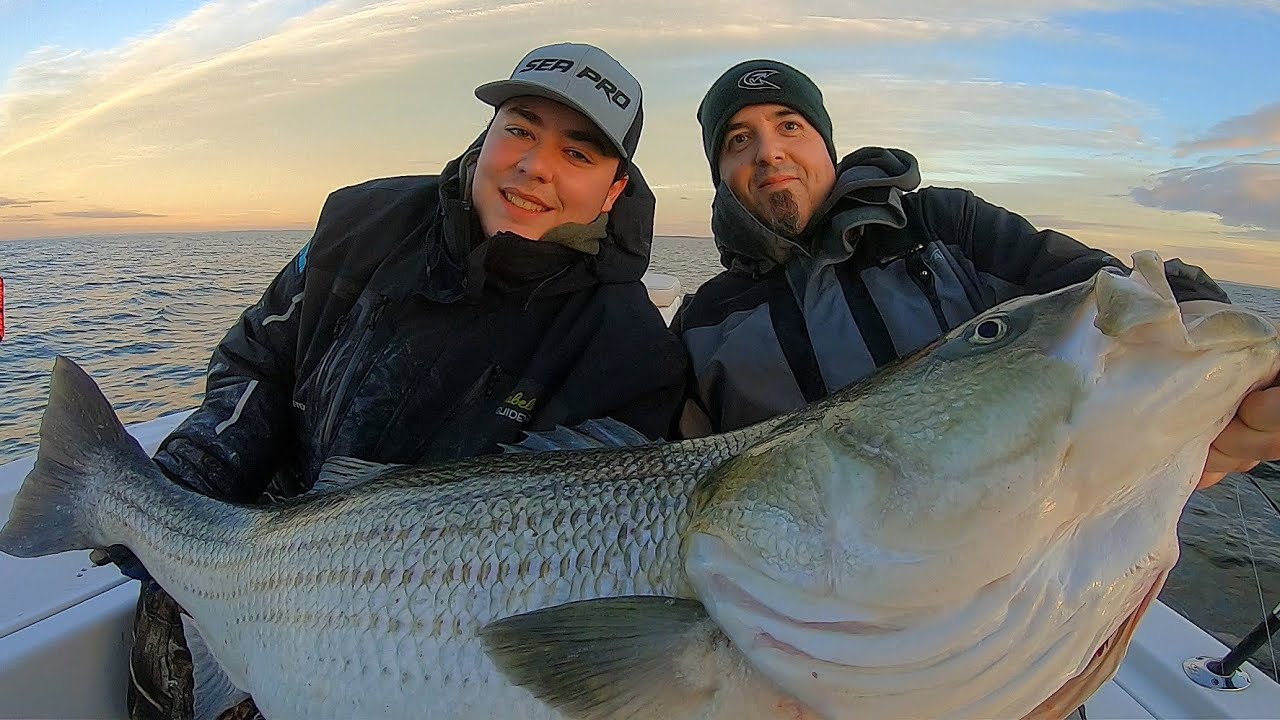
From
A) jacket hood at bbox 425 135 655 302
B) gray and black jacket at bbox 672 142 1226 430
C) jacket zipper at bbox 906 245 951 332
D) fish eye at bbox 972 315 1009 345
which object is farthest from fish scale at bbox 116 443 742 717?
jacket zipper at bbox 906 245 951 332

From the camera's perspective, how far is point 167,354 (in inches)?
436

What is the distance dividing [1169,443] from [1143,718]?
79.0 inches

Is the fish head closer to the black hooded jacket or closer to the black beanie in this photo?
the black hooded jacket

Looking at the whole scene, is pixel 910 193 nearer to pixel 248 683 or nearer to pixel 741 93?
pixel 741 93

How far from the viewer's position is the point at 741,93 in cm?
348

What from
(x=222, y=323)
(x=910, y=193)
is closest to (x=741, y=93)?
(x=910, y=193)

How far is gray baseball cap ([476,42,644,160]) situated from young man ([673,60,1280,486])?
621 mm

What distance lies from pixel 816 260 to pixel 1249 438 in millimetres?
1936

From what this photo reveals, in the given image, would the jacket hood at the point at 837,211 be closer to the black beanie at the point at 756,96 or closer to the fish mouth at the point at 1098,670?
the black beanie at the point at 756,96

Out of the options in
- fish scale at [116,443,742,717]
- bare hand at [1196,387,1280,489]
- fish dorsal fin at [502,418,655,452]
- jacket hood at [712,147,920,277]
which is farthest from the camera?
jacket hood at [712,147,920,277]

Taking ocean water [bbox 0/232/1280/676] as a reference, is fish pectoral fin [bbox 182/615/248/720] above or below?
above

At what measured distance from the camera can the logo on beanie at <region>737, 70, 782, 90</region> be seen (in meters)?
3.46

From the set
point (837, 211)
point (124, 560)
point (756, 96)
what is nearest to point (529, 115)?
point (756, 96)

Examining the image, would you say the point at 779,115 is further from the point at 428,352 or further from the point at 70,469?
the point at 70,469
